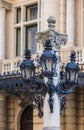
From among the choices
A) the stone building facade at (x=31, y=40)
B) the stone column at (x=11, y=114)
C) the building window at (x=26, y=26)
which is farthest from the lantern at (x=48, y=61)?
the building window at (x=26, y=26)

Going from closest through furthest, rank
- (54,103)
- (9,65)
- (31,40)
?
(54,103) < (9,65) < (31,40)

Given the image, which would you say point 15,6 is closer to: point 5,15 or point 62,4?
point 5,15

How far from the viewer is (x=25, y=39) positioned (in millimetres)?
26922

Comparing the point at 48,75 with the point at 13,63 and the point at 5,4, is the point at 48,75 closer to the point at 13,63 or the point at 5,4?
the point at 13,63

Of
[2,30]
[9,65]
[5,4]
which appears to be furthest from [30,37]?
[9,65]

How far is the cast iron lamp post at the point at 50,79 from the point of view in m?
14.2

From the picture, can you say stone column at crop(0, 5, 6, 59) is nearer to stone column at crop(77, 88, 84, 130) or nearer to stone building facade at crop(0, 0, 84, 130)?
stone building facade at crop(0, 0, 84, 130)

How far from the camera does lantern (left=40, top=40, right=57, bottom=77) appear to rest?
14141mm

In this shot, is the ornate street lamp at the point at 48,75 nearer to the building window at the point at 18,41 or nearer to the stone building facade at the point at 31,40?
the stone building facade at the point at 31,40

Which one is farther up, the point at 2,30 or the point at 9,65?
the point at 2,30

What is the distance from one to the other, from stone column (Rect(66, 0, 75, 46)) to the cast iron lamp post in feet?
28.5

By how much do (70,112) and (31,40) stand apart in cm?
Result: 549

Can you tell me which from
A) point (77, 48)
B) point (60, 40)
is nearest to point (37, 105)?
point (60, 40)

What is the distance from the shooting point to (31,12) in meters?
27.2
